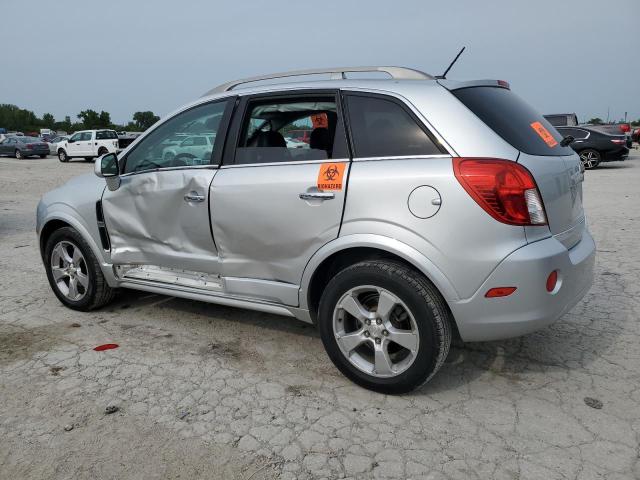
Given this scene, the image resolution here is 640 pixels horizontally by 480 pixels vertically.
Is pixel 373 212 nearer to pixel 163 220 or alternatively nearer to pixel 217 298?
pixel 217 298

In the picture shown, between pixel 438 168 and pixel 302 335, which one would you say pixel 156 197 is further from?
pixel 438 168

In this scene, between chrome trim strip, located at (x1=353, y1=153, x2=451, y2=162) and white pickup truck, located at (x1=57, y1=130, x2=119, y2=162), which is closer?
chrome trim strip, located at (x1=353, y1=153, x2=451, y2=162)

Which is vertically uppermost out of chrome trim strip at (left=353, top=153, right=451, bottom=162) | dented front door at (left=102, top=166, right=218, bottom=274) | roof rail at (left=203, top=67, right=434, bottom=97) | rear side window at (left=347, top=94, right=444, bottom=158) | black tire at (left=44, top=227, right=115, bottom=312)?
roof rail at (left=203, top=67, right=434, bottom=97)

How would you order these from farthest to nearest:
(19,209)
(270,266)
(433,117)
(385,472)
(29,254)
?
(19,209) < (29,254) < (270,266) < (433,117) < (385,472)

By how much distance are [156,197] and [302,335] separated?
143 centimetres

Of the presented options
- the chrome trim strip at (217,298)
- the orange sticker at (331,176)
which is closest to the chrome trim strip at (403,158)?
the orange sticker at (331,176)

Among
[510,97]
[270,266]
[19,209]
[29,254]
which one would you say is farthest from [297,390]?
[19,209]

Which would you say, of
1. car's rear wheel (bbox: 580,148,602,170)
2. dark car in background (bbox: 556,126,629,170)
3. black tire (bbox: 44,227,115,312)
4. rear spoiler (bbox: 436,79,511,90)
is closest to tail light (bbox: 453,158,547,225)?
rear spoiler (bbox: 436,79,511,90)

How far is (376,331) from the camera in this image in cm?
291

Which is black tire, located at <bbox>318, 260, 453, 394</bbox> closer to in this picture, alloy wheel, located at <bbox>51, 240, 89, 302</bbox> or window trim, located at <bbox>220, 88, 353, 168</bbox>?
window trim, located at <bbox>220, 88, 353, 168</bbox>

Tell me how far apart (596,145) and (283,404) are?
55.4 feet

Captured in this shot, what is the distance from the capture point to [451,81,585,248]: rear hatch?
2.74 meters

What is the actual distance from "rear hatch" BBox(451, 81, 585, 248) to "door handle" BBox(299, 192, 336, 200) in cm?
86

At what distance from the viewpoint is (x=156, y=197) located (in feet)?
12.3
